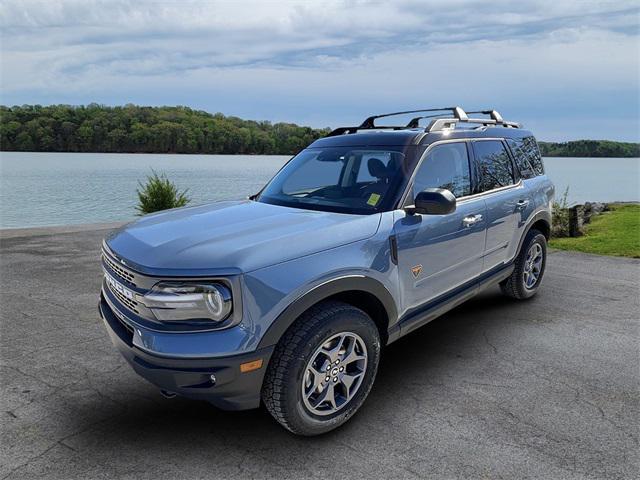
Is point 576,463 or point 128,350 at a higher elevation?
point 128,350

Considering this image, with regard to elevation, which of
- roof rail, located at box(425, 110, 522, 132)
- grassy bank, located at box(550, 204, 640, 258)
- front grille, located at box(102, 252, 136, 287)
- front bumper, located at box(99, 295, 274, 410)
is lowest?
grassy bank, located at box(550, 204, 640, 258)

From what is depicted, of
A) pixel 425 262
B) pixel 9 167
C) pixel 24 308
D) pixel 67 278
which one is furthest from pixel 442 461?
pixel 9 167

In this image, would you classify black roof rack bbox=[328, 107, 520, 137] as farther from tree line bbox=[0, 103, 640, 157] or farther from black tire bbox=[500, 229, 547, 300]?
tree line bbox=[0, 103, 640, 157]

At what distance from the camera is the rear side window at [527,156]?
16.5 ft

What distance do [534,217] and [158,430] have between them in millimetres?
4220

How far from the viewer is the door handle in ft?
12.6

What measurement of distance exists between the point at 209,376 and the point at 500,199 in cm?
322

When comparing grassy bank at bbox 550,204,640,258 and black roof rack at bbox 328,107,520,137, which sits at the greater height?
black roof rack at bbox 328,107,520,137

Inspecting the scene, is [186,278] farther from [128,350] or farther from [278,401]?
[278,401]

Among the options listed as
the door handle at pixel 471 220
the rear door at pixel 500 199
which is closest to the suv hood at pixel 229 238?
the door handle at pixel 471 220

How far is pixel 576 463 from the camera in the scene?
2.59 meters

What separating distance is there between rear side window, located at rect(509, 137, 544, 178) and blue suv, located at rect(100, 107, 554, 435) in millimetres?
764

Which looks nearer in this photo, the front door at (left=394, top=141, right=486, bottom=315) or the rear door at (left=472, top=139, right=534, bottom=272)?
the front door at (left=394, top=141, right=486, bottom=315)

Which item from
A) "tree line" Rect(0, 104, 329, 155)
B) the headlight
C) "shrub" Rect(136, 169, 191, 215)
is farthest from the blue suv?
"tree line" Rect(0, 104, 329, 155)
